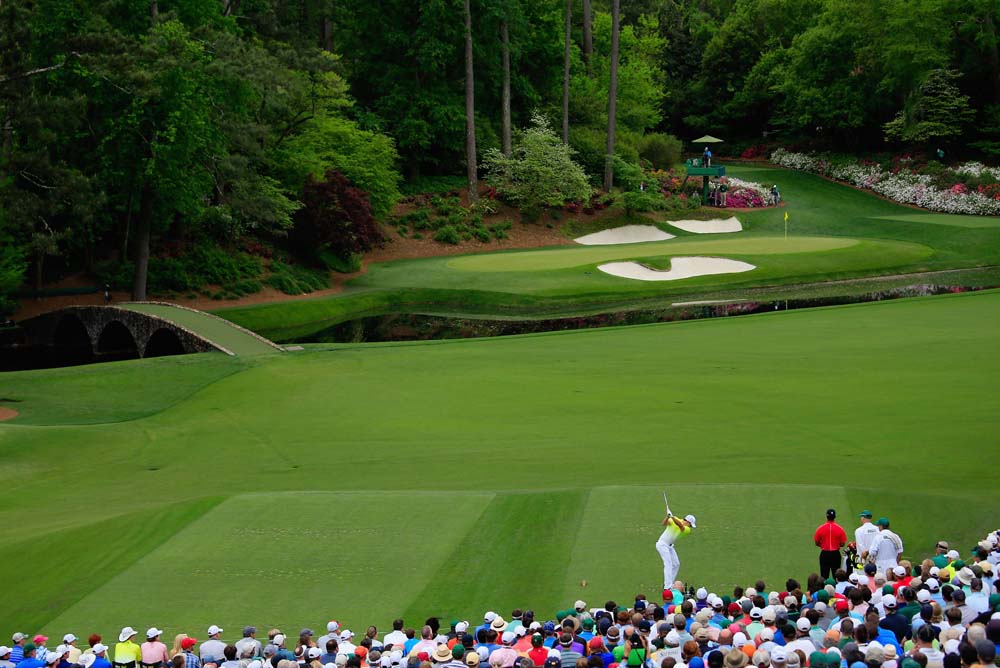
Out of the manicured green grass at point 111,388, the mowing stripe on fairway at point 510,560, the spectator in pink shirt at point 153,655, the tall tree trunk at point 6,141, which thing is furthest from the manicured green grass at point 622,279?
the spectator in pink shirt at point 153,655

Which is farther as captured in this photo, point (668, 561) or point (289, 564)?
→ point (289, 564)

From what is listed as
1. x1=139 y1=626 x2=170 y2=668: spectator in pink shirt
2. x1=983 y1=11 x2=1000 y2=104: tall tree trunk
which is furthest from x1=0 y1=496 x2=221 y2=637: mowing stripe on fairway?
x1=983 y1=11 x2=1000 y2=104: tall tree trunk

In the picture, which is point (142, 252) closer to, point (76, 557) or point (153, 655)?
point (76, 557)

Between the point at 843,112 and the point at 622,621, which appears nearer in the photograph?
the point at 622,621

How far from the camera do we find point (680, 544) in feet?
51.5

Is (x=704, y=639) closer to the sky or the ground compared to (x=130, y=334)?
closer to the sky

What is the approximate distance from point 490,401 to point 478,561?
11.3m

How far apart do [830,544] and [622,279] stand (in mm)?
36876

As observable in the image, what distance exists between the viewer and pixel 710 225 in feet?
218

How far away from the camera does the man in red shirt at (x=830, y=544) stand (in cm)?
1370

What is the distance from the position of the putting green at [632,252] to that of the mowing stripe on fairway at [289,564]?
115 ft

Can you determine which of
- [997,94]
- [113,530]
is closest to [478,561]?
[113,530]

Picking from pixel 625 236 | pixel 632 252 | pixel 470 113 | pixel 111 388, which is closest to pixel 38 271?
pixel 111 388

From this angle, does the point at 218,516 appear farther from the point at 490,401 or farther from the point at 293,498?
the point at 490,401
